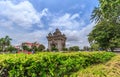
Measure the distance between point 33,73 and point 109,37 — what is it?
34.5m

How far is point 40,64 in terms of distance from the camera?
21.7ft

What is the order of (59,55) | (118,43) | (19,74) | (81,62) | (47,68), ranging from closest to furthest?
1. (19,74)
2. (47,68)
3. (59,55)
4. (81,62)
5. (118,43)

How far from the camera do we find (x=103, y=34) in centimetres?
3922

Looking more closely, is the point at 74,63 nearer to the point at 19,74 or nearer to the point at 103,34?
the point at 19,74

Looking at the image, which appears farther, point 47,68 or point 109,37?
point 109,37

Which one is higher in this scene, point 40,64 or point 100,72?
point 40,64

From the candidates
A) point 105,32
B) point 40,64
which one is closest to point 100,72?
point 40,64

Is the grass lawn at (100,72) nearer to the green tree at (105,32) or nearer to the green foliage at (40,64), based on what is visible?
the green foliage at (40,64)

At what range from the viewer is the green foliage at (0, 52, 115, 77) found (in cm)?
596

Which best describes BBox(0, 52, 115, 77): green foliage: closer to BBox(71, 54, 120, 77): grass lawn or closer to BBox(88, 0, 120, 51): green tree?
BBox(71, 54, 120, 77): grass lawn

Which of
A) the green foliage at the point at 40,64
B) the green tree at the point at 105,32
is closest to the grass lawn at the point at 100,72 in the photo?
the green foliage at the point at 40,64

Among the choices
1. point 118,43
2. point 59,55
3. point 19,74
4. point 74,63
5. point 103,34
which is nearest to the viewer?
point 19,74

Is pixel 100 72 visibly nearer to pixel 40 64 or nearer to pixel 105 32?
pixel 40 64

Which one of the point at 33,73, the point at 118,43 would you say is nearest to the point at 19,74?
the point at 33,73
